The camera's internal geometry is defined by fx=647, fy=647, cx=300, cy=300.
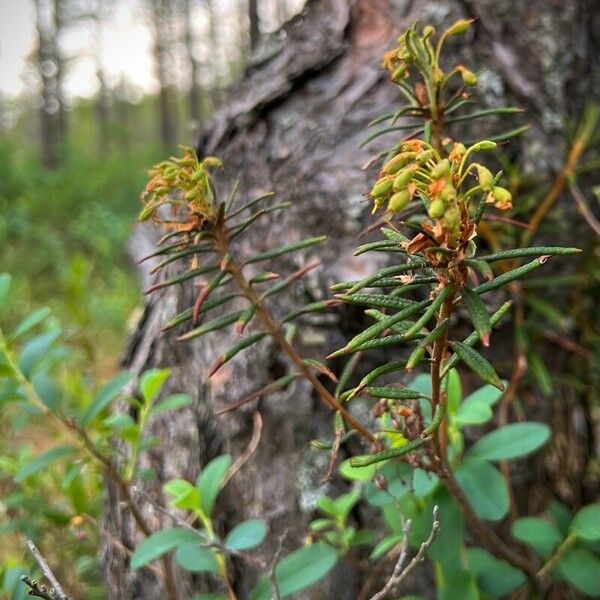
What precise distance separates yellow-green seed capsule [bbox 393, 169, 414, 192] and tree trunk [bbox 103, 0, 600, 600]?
67 cm

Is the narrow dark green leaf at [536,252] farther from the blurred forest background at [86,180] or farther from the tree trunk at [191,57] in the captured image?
the tree trunk at [191,57]

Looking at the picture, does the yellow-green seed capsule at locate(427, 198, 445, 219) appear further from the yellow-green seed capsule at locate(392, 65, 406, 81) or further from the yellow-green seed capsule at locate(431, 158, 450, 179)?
the yellow-green seed capsule at locate(392, 65, 406, 81)

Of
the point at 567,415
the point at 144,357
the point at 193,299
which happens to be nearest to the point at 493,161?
the point at 567,415

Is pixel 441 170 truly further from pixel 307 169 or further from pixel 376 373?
pixel 307 169

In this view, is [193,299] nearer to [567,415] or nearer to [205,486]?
[205,486]

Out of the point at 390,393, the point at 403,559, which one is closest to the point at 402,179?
the point at 390,393

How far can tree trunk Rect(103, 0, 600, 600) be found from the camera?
1.12 metres

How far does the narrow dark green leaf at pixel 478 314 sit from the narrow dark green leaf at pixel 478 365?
0.03m

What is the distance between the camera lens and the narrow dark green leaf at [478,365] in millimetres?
518

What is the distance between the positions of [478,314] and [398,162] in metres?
0.13

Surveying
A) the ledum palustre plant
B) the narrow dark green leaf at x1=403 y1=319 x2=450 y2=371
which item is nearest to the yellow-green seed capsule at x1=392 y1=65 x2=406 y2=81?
the ledum palustre plant

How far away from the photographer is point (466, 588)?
0.88 meters

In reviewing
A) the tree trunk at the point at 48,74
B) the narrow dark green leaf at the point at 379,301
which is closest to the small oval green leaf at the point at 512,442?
the narrow dark green leaf at the point at 379,301

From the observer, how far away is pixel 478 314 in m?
0.51
